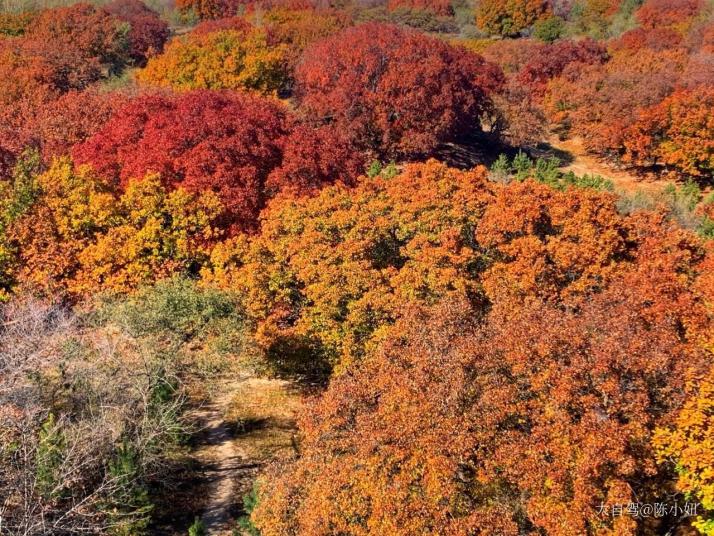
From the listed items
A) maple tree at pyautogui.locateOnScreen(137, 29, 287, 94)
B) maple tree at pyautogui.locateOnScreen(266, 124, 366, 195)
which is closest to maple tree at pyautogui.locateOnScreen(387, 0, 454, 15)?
maple tree at pyautogui.locateOnScreen(137, 29, 287, 94)

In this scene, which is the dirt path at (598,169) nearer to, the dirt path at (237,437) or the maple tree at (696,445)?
the dirt path at (237,437)

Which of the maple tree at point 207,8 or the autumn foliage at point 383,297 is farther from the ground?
the maple tree at point 207,8

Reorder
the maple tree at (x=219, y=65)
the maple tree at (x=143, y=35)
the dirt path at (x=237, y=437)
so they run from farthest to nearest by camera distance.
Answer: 1. the maple tree at (x=143, y=35)
2. the maple tree at (x=219, y=65)
3. the dirt path at (x=237, y=437)

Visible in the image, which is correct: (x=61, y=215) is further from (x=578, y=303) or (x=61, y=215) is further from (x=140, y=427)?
(x=578, y=303)

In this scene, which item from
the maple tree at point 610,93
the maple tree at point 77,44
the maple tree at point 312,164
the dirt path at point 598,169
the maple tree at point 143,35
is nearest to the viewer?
the maple tree at point 312,164

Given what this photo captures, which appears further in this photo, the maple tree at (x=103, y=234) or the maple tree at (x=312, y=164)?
the maple tree at (x=312, y=164)

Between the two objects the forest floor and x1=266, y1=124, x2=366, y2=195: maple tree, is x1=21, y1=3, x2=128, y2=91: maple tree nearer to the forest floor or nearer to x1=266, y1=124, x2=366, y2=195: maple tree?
x1=266, y1=124, x2=366, y2=195: maple tree

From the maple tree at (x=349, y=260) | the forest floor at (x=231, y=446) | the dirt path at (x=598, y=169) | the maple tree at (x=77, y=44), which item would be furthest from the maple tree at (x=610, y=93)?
the maple tree at (x=77, y=44)
